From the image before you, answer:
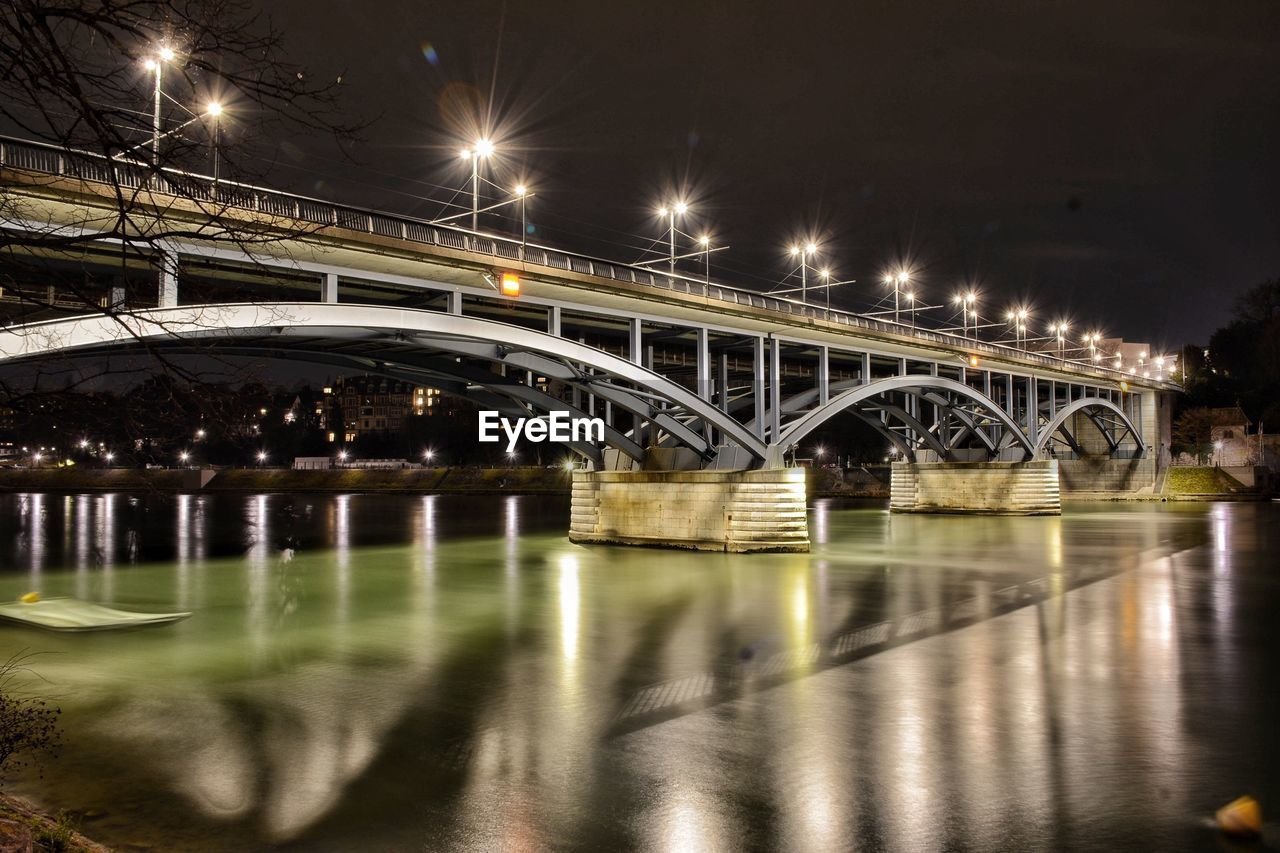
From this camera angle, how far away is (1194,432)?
85500 millimetres

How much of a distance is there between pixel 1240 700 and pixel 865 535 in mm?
30186

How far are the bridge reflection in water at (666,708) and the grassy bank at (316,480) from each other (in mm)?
66935

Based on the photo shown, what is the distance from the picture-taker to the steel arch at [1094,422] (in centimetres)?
5632

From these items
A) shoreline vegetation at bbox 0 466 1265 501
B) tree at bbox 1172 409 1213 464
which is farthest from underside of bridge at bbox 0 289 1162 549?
tree at bbox 1172 409 1213 464

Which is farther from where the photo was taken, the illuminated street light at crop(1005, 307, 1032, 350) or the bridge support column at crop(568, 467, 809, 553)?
the illuminated street light at crop(1005, 307, 1032, 350)

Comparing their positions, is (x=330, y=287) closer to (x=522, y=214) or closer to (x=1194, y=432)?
(x=522, y=214)

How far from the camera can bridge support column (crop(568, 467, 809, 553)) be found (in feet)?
100

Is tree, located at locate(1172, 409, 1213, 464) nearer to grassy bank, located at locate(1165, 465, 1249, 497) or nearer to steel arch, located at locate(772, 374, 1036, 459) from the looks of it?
grassy bank, located at locate(1165, 465, 1249, 497)

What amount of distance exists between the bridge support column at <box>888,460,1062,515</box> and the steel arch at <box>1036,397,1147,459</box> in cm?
195

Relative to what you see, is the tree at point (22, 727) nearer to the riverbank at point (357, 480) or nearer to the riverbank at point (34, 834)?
the riverbank at point (34, 834)

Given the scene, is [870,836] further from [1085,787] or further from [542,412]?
[542,412]

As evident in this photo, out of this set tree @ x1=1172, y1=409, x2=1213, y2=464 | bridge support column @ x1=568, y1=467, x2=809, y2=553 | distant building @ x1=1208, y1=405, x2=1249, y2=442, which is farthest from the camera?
distant building @ x1=1208, y1=405, x2=1249, y2=442

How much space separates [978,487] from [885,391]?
1831 cm

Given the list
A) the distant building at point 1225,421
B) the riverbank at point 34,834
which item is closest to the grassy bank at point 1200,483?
the distant building at point 1225,421
